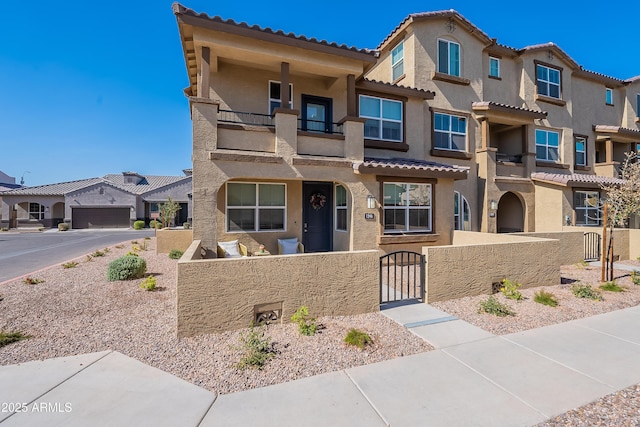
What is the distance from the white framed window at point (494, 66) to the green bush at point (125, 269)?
18.7 meters

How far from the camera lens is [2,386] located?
375 centimetres

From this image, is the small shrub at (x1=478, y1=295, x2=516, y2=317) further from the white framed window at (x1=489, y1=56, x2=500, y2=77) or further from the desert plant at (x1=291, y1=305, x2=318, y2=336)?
the white framed window at (x1=489, y1=56, x2=500, y2=77)

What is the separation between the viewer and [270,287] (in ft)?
18.2

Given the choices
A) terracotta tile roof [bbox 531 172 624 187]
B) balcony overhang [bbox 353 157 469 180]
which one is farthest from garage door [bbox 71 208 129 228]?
terracotta tile roof [bbox 531 172 624 187]

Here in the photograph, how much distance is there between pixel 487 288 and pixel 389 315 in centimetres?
318

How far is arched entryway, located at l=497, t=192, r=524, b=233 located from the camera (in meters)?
16.0

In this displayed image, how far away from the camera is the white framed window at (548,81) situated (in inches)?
654

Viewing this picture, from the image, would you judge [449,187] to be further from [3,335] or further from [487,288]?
[3,335]

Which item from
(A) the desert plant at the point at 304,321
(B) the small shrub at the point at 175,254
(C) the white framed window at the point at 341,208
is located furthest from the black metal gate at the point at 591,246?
(B) the small shrub at the point at 175,254

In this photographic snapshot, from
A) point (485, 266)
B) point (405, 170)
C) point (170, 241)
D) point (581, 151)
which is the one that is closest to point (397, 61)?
point (405, 170)

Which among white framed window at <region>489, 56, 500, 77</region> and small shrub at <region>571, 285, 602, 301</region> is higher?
white framed window at <region>489, 56, 500, 77</region>

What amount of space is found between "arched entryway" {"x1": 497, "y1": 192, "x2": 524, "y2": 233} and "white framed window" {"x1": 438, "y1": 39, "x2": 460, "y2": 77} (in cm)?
764

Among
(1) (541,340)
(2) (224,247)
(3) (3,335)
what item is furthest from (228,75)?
(1) (541,340)

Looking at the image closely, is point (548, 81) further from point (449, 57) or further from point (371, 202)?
point (371, 202)
